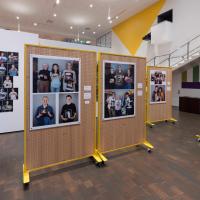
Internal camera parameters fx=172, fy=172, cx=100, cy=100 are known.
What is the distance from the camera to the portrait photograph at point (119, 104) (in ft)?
10.8

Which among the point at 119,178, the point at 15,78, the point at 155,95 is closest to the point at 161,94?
the point at 155,95

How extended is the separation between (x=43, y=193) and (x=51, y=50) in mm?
2023

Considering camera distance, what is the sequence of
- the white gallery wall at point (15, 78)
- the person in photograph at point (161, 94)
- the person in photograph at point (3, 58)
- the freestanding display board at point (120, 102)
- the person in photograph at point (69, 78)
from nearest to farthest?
the person in photograph at point (69, 78) → the freestanding display board at point (120, 102) → the person in photograph at point (3, 58) → the white gallery wall at point (15, 78) → the person in photograph at point (161, 94)

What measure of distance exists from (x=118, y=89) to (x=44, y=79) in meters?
1.44

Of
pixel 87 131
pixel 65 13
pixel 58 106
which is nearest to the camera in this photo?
pixel 58 106

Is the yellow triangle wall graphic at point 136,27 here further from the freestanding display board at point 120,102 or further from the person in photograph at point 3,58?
the person in photograph at point 3,58

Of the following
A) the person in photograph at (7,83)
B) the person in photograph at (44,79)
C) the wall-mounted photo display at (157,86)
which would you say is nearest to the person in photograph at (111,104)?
the person in photograph at (44,79)

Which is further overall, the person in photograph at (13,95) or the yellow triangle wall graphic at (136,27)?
the yellow triangle wall graphic at (136,27)

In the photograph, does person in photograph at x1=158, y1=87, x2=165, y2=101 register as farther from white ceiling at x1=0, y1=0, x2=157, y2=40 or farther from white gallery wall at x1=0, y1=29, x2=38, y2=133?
white ceiling at x1=0, y1=0, x2=157, y2=40

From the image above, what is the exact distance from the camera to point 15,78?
187 inches

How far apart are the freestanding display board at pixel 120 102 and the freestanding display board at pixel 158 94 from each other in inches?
78.5

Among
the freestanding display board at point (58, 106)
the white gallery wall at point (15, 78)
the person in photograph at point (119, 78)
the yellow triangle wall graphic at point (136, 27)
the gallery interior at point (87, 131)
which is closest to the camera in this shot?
the gallery interior at point (87, 131)

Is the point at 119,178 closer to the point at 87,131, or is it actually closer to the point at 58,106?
the point at 87,131

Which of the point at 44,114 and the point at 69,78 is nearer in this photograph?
the point at 44,114
